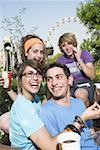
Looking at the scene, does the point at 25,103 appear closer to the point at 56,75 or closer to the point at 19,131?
the point at 19,131

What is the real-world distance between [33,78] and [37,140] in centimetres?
54

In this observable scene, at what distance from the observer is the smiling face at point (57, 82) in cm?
277

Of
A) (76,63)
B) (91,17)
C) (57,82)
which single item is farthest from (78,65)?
(91,17)

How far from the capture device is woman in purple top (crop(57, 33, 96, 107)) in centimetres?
451

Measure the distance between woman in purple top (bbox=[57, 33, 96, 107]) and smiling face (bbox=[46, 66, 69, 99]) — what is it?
161cm

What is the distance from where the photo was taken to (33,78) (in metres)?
2.69

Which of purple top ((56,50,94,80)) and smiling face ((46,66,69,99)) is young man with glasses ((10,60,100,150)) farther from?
purple top ((56,50,94,80))

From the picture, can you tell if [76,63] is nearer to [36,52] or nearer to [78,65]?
[78,65]

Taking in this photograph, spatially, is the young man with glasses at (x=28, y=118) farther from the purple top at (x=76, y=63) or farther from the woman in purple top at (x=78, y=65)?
the purple top at (x=76, y=63)

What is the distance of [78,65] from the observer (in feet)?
15.2

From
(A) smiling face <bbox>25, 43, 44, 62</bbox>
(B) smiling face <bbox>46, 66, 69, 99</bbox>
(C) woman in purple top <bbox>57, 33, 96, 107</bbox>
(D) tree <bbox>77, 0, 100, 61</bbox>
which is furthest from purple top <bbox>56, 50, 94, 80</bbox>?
(D) tree <bbox>77, 0, 100, 61</bbox>

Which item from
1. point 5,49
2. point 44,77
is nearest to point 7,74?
point 44,77

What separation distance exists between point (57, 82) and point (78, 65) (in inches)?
75.1

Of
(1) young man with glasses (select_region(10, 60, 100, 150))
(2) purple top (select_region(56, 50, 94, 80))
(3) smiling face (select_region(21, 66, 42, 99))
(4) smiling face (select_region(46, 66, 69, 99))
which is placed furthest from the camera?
(2) purple top (select_region(56, 50, 94, 80))
